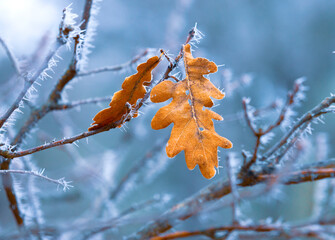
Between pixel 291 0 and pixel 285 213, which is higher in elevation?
pixel 291 0

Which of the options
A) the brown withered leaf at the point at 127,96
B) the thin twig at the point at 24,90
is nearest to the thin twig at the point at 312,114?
the brown withered leaf at the point at 127,96

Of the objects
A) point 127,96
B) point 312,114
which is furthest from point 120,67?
point 312,114

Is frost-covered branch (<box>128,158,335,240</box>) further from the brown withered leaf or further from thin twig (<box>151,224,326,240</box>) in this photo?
the brown withered leaf

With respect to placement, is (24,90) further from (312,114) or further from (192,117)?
(312,114)

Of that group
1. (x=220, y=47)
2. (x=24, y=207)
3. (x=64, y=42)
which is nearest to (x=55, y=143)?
(x=64, y=42)

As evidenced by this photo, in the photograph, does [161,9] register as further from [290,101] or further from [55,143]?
[55,143]

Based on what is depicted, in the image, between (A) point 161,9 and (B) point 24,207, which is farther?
(A) point 161,9
